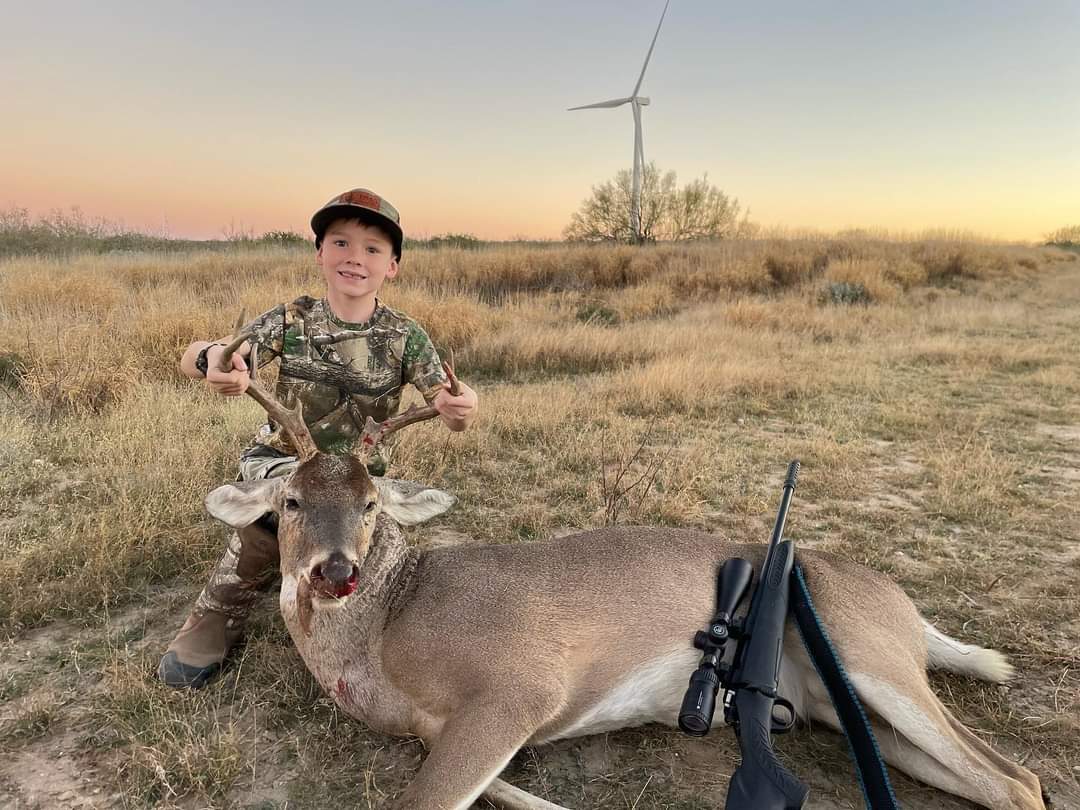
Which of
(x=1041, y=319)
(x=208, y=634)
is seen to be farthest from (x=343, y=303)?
(x=1041, y=319)

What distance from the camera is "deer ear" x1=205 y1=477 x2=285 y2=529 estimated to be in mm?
3051

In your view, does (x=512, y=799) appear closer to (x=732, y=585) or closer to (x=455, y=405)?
(x=732, y=585)

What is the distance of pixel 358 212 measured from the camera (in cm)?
356

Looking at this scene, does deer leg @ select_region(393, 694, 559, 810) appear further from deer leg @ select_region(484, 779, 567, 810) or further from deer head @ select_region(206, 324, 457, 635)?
deer head @ select_region(206, 324, 457, 635)

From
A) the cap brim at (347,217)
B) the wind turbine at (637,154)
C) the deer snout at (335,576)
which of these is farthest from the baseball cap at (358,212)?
the wind turbine at (637,154)

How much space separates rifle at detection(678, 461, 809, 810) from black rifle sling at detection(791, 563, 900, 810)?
0.09 meters

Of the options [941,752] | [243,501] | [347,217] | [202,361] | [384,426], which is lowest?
[941,752]

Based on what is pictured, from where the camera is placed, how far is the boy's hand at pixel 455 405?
3.26m

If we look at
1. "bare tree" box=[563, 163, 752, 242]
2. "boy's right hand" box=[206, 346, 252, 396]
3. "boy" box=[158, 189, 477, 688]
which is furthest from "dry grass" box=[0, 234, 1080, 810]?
"bare tree" box=[563, 163, 752, 242]

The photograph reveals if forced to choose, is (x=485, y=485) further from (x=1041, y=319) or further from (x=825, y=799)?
(x=1041, y=319)

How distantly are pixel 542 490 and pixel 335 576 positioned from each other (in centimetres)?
320

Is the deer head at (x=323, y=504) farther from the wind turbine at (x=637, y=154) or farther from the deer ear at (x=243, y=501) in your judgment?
the wind turbine at (x=637, y=154)

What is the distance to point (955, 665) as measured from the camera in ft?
10.9

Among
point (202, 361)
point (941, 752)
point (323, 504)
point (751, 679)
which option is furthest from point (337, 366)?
point (941, 752)
